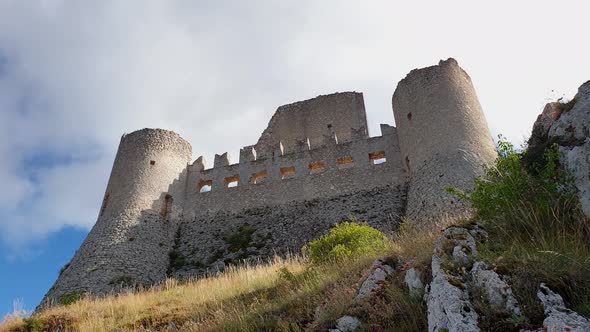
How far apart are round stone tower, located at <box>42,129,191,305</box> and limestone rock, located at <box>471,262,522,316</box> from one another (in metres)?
15.2

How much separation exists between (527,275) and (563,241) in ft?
3.77

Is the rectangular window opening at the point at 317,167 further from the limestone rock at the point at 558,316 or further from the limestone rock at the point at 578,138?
the limestone rock at the point at 558,316

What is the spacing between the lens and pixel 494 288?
400cm

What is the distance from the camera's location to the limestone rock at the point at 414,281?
483 cm

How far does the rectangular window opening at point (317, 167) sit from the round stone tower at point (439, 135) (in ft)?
13.5

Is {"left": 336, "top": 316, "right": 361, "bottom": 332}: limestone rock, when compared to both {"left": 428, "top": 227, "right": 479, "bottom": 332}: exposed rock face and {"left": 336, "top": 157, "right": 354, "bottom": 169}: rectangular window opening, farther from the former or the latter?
{"left": 336, "top": 157, "right": 354, "bottom": 169}: rectangular window opening

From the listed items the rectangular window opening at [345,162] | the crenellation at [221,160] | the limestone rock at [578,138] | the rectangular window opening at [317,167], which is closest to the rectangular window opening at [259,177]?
the crenellation at [221,160]

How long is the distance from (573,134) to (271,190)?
16.5 m

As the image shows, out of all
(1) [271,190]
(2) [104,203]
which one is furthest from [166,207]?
(1) [271,190]

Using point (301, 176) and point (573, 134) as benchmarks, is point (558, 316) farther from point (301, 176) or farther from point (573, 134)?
point (301, 176)

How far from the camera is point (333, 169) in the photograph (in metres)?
21.0

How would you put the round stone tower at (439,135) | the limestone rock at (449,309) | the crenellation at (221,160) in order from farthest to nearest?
the crenellation at (221,160)
the round stone tower at (439,135)
the limestone rock at (449,309)

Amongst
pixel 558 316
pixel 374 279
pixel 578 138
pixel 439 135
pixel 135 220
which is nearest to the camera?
pixel 558 316

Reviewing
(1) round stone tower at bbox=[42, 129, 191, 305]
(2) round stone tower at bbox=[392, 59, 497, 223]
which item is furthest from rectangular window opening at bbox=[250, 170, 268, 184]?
(2) round stone tower at bbox=[392, 59, 497, 223]
